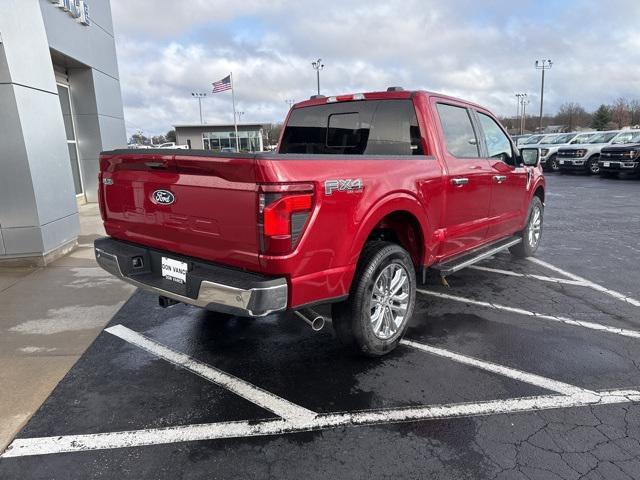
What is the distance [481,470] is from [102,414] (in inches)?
90.1

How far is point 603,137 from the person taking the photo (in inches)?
851

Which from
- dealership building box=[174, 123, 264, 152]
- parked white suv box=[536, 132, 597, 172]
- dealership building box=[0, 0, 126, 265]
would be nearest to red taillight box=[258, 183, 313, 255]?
dealership building box=[0, 0, 126, 265]

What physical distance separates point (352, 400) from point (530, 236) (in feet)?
15.3

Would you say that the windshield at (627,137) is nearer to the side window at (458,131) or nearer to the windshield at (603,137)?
the windshield at (603,137)

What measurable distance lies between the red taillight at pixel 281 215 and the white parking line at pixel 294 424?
107cm

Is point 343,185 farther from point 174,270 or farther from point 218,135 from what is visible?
point 218,135

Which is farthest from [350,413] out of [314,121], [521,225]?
[521,225]

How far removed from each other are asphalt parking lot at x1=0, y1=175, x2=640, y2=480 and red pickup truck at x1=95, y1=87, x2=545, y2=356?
0.51 m

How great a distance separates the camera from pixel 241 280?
2742 millimetres

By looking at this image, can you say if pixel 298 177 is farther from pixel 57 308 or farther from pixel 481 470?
pixel 57 308

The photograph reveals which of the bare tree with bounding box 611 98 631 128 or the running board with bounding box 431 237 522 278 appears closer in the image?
the running board with bounding box 431 237 522 278

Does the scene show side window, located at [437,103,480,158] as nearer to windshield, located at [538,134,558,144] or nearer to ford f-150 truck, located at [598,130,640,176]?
ford f-150 truck, located at [598,130,640,176]

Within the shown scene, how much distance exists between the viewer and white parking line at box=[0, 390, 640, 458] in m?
2.59

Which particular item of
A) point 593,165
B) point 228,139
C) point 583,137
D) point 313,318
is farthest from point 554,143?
point 228,139
